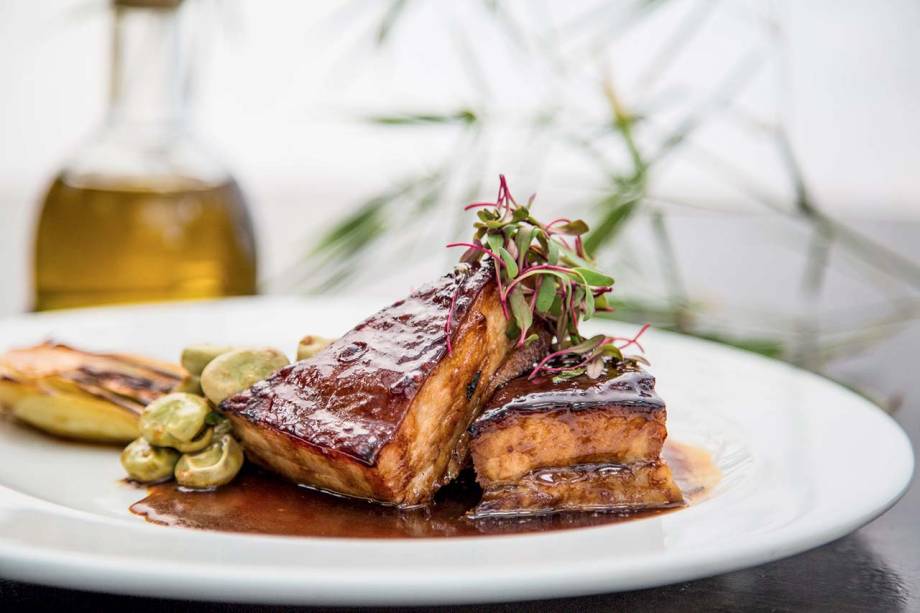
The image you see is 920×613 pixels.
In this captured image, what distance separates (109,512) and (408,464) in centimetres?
60

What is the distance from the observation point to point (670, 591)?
2.01 m

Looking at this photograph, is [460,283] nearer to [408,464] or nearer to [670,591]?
[408,464]

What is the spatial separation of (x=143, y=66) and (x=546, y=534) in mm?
2277

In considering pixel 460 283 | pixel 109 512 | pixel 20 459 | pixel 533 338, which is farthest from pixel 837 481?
pixel 20 459

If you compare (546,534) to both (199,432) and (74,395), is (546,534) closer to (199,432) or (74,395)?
(199,432)

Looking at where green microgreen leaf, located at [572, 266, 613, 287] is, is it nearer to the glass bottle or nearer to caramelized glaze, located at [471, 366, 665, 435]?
caramelized glaze, located at [471, 366, 665, 435]

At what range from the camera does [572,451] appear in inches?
91.7

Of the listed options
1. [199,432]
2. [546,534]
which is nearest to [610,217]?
[199,432]

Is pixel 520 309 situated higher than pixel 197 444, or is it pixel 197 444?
pixel 520 309

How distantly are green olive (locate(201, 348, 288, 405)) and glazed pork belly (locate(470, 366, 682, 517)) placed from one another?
0.59 metres

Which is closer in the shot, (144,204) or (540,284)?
(540,284)

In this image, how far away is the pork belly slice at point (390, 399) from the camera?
229 cm

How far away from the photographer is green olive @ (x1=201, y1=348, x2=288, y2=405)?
8.50 ft

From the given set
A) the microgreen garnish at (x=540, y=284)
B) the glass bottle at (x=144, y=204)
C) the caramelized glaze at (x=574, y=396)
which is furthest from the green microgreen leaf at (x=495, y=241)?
the glass bottle at (x=144, y=204)
